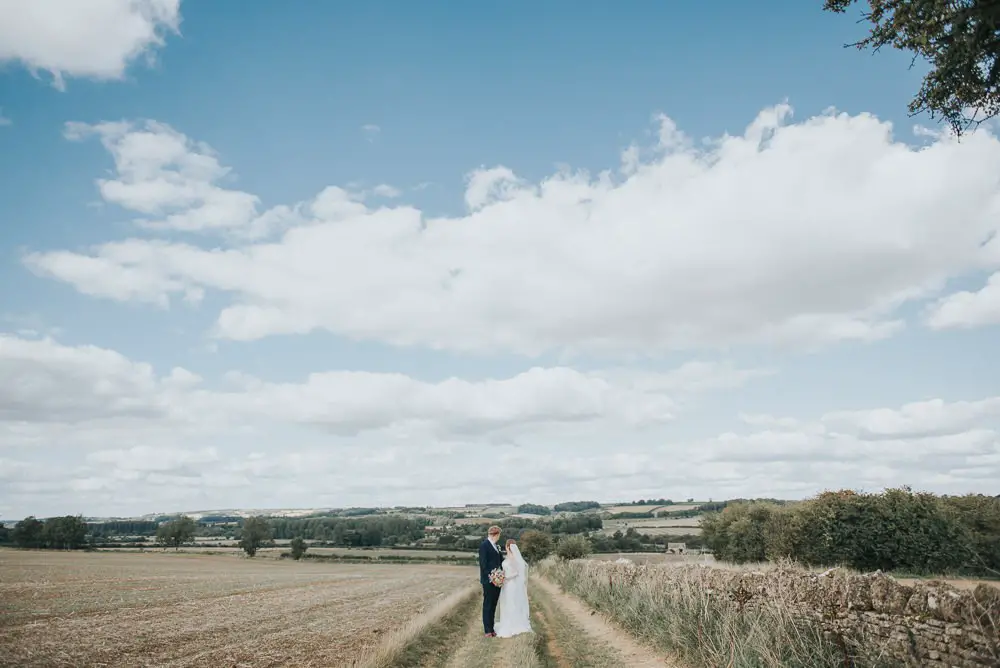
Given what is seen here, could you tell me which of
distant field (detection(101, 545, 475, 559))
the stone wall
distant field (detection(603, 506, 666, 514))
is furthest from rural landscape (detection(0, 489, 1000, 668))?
distant field (detection(603, 506, 666, 514))

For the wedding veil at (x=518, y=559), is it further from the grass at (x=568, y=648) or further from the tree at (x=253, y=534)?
the tree at (x=253, y=534)

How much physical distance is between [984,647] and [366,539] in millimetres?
134178

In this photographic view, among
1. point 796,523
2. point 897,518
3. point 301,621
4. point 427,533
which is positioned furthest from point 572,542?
point 427,533

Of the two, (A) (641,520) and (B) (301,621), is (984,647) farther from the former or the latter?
(A) (641,520)

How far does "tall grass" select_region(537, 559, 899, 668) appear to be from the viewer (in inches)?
315

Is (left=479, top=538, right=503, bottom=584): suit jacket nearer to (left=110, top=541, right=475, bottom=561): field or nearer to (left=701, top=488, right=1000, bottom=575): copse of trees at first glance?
(left=701, top=488, right=1000, bottom=575): copse of trees

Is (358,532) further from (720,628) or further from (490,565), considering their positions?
(720,628)

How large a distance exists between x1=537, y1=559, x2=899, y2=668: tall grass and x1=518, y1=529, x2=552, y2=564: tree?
71151mm

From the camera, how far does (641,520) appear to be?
14650 centimetres

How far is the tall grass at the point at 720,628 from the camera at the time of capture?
801 centimetres

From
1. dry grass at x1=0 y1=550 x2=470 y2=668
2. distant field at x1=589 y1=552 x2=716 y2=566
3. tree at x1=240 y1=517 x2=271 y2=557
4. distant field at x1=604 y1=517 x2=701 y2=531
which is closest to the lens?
dry grass at x1=0 y1=550 x2=470 y2=668

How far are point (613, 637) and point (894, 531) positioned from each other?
31.5m

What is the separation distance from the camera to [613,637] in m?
15.4

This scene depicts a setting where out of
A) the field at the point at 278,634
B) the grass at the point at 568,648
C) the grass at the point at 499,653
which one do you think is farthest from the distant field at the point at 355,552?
the grass at the point at 499,653
